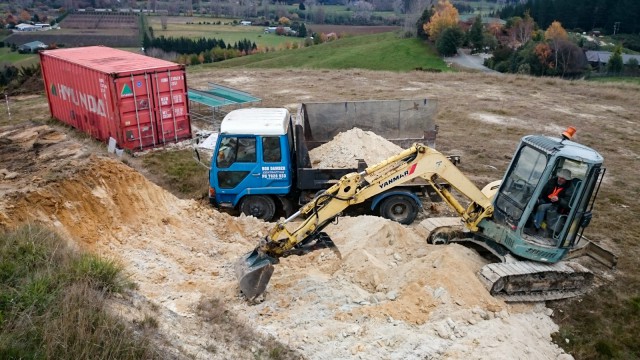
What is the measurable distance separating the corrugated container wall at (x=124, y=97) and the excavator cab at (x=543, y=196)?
37.9ft

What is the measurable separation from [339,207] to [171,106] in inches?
405

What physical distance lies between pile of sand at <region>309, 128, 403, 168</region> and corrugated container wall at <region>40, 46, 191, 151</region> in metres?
6.54

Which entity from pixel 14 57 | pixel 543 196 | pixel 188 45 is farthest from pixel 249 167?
pixel 188 45

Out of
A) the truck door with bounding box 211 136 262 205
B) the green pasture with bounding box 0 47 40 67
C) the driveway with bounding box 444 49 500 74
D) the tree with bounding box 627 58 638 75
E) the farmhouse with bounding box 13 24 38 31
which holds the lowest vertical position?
the tree with bounding box 627 58 638 75

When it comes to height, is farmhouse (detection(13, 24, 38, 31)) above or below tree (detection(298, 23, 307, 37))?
above

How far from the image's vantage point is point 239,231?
1030 cm

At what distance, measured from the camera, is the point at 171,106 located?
16.6m

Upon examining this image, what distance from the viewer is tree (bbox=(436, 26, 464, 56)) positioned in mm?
52531

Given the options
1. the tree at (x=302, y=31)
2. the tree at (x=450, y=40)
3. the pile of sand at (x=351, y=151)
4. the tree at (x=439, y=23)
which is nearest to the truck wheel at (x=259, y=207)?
the pile of sand at (x=351, y=151)

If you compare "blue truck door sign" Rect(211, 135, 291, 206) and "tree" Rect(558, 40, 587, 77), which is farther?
"tree" Rect(558, 40, 587, 77)

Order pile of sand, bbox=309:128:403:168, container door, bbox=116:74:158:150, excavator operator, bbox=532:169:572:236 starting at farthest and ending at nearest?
1. container door, bbox=116:74:158:150
2. pile of sand, bbox=309:128:403:168
3. excavator operator, bbox=532:169:572:236

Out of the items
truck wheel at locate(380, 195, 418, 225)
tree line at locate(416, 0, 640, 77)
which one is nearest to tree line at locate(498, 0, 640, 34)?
tree line at locate(416, 0, 640, 77)

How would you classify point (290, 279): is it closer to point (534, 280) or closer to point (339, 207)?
point (339, 207)

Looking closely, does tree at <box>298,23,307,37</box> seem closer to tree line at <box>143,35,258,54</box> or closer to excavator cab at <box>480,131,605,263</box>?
tree line at <box>143,35,258,54</box>
